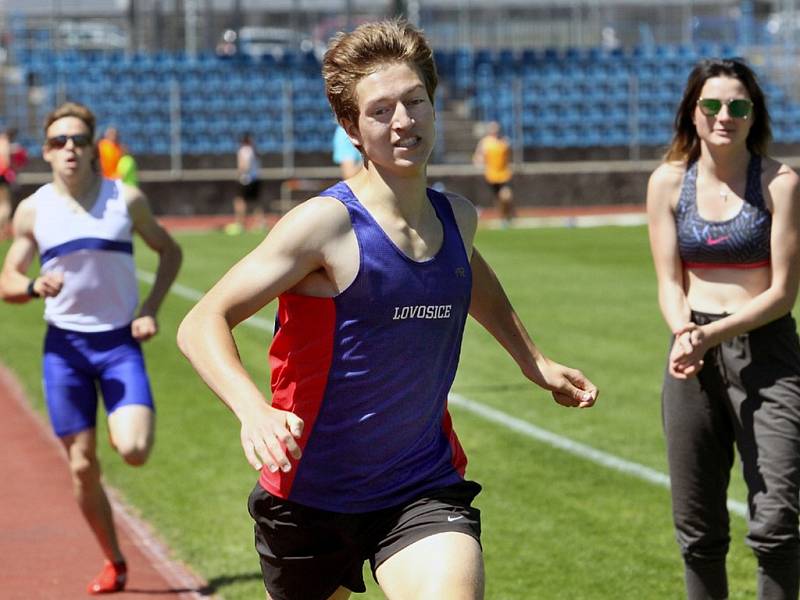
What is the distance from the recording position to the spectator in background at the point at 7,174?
1281 inches

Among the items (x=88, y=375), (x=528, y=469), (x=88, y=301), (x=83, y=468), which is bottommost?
(x=528, y=469)

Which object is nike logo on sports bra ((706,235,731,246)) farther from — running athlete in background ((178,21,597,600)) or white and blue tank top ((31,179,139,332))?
white and blue tank top ((31,179,139,332))

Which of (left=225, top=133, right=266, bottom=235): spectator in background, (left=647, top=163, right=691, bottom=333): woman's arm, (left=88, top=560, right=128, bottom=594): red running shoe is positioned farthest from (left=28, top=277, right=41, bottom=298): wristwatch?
(left=225, top=133, right=266, bottom=235): spectator in background

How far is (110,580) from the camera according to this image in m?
7.59

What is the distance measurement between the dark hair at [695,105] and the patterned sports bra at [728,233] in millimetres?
105

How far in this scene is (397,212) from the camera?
430cm

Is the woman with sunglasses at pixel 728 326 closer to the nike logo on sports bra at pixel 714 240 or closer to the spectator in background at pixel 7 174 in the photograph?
the nike logo on sports bra at pixel 714 240

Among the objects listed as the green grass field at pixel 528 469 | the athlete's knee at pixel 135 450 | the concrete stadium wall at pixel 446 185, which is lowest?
the concrete stadium wall at pixel 446 185

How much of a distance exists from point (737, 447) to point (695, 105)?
1321 millimetres

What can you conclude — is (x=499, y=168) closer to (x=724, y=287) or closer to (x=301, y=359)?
(x=724, y=287)

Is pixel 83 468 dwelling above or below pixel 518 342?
below

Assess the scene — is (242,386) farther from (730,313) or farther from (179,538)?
(179,538)

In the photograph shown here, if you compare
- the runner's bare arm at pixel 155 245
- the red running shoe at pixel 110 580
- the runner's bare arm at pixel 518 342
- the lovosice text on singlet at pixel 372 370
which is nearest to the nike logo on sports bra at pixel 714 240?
the runner's bare arm at pixel 518 342

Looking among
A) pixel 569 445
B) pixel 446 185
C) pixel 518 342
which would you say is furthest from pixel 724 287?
pixel 446 185
